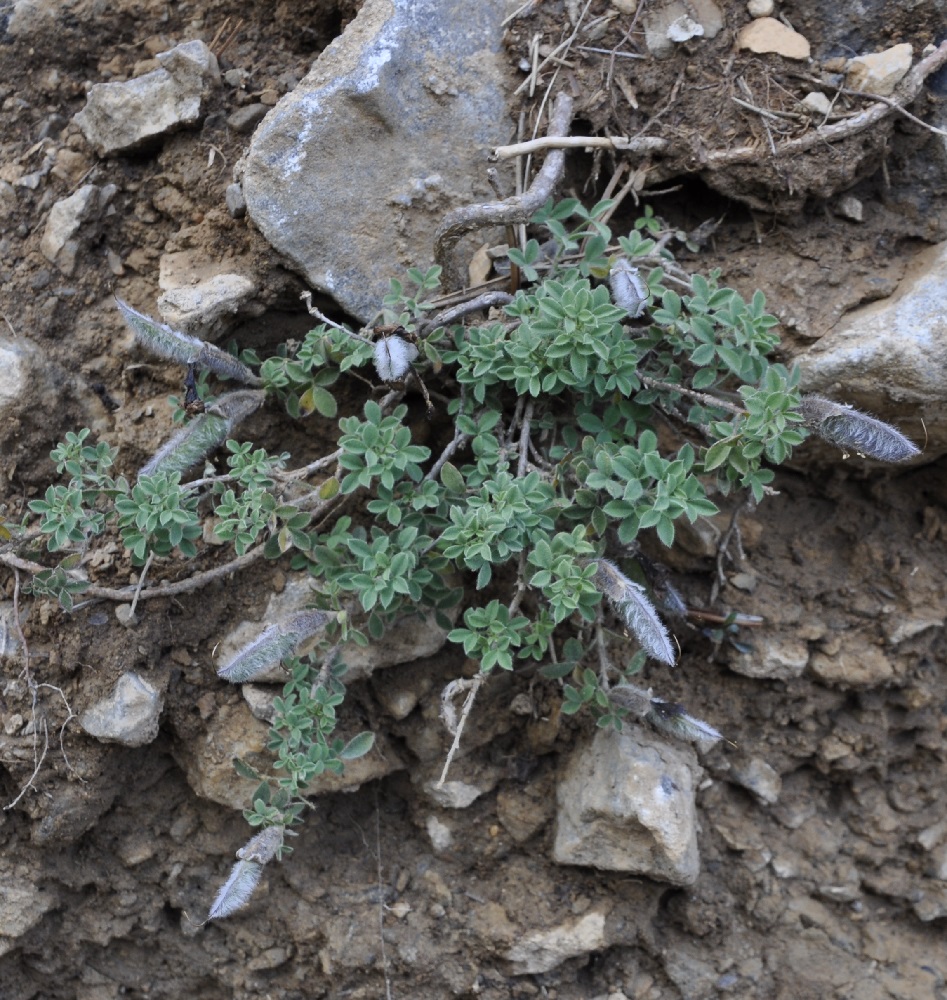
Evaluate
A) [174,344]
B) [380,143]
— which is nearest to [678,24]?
[380,143]

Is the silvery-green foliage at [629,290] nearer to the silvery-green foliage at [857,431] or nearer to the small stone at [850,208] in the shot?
the silvery-green foliage at [857,431]

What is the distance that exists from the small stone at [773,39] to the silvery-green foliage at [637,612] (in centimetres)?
172

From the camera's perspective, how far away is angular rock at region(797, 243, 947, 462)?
9.24 ft

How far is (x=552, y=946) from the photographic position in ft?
10.0

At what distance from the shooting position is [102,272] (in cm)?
329

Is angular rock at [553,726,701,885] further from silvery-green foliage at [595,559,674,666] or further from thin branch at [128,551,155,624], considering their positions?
thin branch at [128,551,155,624]

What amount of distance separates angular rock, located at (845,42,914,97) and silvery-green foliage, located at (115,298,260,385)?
2.08 metres

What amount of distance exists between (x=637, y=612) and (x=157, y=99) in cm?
230

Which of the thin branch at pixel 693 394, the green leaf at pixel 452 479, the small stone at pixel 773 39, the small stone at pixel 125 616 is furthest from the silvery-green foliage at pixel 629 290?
the small stone at pixel 125 616

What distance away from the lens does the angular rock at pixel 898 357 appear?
9.24 ft

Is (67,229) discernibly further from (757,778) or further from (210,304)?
(757,778)

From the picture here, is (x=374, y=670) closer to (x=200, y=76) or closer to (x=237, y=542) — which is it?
(x=237, y=542)

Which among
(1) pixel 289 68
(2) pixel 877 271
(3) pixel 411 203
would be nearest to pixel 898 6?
(2) pixel 877 271

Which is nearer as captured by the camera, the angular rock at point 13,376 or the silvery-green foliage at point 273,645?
the silvery-green foliage at point 273,645
